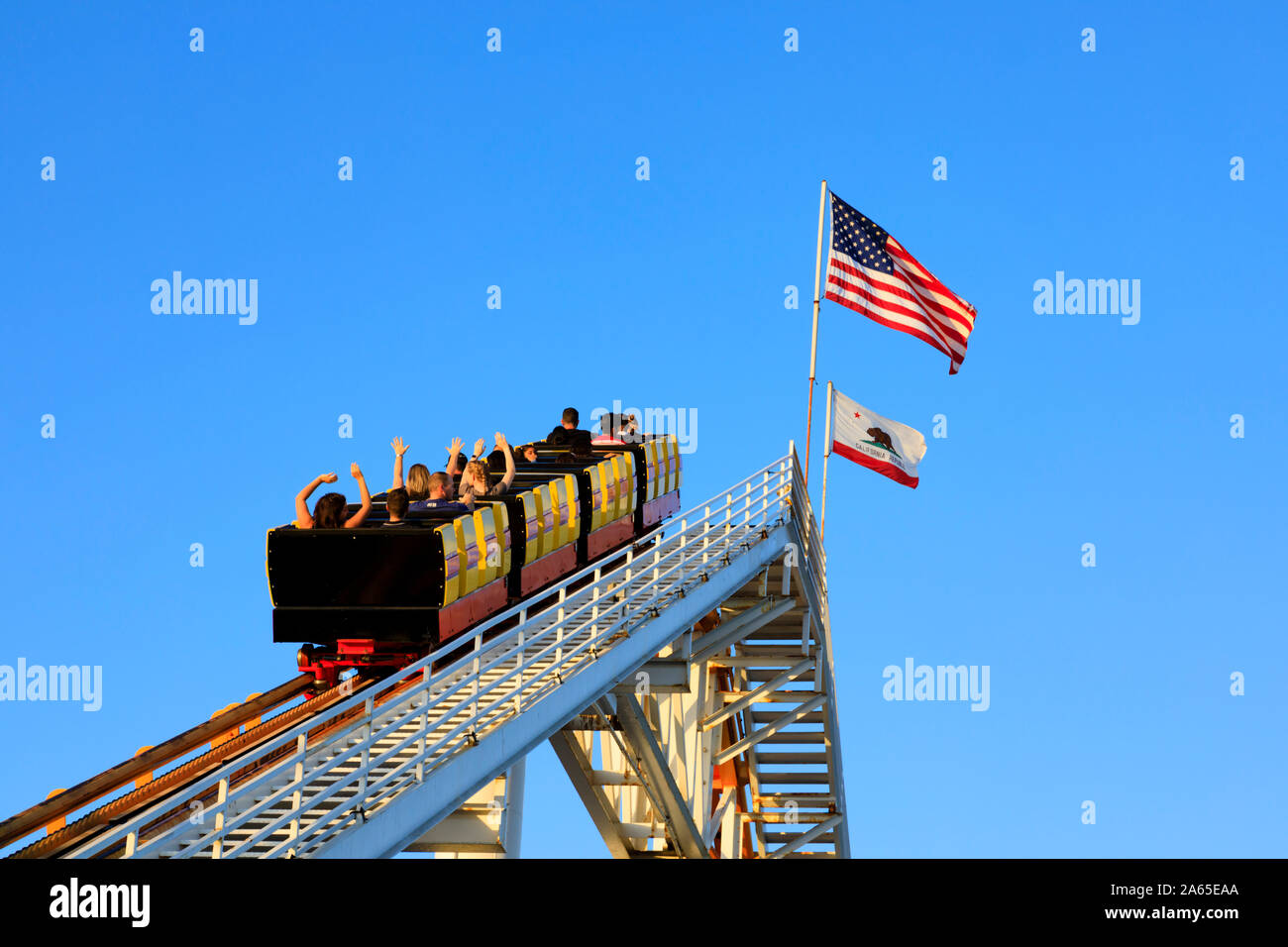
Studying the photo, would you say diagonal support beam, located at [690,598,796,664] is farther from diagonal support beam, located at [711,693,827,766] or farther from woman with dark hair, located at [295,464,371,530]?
woman with dark hair, located at [295,464,371,530]

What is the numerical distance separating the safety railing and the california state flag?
786cm

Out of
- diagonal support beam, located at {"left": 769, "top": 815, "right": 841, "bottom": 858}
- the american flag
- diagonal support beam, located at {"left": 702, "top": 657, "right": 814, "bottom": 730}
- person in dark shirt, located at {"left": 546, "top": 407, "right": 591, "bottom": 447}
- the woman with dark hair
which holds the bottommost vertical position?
diagonal support beam, located at {"left": 769, "top": 815, "right": 841, "bottom": 858}

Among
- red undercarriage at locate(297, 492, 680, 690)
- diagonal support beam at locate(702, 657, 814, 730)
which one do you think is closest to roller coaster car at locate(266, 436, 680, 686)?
red undercarriage at locate(297, 492, 680, 690)

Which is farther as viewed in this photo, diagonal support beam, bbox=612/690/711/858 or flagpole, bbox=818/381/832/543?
flagpole, bbox=818/381/832/543

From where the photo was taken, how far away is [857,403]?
26469 millimetres

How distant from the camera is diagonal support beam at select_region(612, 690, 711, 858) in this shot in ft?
62.8

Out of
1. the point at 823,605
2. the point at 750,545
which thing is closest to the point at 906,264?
the point at 823,605

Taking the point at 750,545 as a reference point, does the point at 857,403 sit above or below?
above

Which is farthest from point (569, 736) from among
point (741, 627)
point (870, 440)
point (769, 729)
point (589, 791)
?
point (870, 440)

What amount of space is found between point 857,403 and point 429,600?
40.3 ft

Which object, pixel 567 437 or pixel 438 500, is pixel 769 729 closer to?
pixel 567 437
